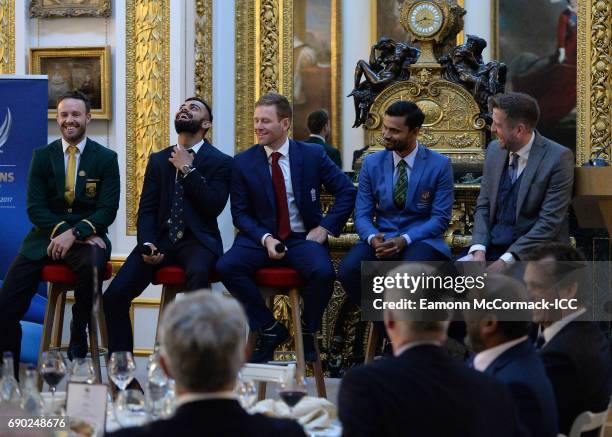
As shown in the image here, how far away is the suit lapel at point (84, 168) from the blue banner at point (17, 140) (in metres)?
0.83

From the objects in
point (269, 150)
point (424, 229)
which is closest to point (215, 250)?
point (269, 150)

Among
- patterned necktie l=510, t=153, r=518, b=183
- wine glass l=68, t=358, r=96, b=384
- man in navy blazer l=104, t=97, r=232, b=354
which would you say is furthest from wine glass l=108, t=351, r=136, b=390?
patterned necktie l=510, t=153, r=518, b=183

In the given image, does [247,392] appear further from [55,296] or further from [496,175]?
[55,296]

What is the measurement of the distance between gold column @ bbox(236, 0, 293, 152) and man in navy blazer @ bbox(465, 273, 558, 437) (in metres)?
4.54

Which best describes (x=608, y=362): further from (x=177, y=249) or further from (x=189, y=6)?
(x=189, y=6)

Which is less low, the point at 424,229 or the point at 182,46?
the point at 182,46

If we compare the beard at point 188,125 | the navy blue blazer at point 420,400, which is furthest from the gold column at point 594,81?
the navy blue blazer at point 420,400

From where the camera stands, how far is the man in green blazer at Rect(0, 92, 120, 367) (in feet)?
19.0

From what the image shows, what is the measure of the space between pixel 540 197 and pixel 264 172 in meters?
1.39

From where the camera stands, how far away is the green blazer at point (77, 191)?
594 cm

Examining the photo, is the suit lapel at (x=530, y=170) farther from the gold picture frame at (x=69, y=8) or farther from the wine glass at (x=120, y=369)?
the gold picture frame at (x=69, y=8)

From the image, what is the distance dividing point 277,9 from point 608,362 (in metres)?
4.77

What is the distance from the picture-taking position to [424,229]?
18.3ft

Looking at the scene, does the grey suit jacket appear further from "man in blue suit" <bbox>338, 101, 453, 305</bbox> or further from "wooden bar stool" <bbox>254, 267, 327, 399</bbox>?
"wooden bar stool" <bbox>254, 267, 327, 399</bbox>
